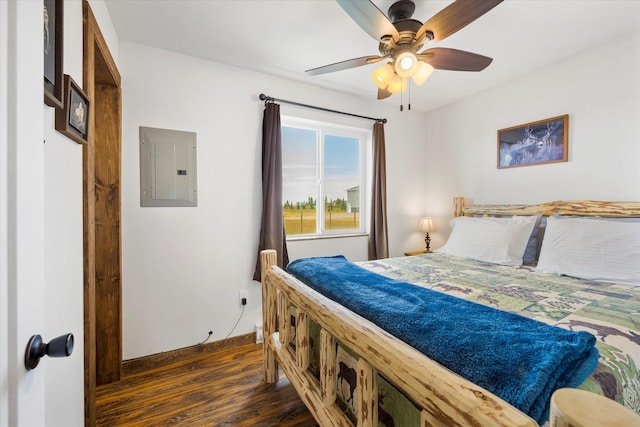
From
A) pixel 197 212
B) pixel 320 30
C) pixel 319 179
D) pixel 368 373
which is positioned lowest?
pixel 368 373

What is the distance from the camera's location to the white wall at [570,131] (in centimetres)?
207

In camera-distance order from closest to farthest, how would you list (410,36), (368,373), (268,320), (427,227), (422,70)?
(368,373) → (410,36) → (422,70) → (268,320) → (427,227)

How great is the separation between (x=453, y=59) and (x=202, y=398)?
9.14 ft

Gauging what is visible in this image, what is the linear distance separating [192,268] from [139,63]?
1723mm

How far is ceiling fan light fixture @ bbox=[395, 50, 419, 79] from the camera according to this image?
62.1 inches

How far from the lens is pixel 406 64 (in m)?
1.61

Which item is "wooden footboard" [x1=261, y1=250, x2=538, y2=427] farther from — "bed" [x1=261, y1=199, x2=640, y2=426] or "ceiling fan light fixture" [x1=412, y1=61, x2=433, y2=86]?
"ceiling fan light fixture" [x1=412, y1=61, x2=433, y2=86]

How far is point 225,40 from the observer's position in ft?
6.97

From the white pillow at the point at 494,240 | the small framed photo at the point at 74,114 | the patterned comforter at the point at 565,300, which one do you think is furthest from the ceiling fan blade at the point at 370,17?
the white pillow at the point at 494,240

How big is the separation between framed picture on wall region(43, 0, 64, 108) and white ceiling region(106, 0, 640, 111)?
0.99m

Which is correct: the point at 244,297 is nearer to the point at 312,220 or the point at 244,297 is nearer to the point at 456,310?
the point at 312,220

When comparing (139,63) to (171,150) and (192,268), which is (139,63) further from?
(192,268)

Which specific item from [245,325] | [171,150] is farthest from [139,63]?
[245,325]

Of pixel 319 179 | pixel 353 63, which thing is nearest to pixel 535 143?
pixel 353 63
